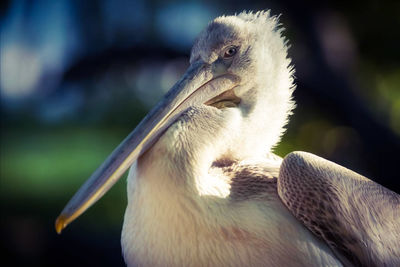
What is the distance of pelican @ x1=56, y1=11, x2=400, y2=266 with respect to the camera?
1710 millimetres

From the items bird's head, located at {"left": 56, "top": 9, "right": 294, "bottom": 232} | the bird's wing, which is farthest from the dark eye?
the bird's wing

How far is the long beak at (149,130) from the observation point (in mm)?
1643

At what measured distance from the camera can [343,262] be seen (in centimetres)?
177

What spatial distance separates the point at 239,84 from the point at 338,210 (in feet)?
1.79

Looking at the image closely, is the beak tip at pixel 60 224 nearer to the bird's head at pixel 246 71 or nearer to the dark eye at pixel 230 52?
the bird's head at pixel 246 71

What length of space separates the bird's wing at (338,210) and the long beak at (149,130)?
36 centimetres

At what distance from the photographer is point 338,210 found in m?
1.73

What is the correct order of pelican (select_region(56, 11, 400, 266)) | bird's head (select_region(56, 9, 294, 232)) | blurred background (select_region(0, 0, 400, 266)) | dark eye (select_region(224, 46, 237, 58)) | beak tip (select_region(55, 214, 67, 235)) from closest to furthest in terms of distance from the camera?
beak tip (select_region(55, 214, 67, 235)) < pelican (select_region(56, 11, 400, 266)) < bird's head (select_region(56, 9, 294, 232)) < dark eye (select_region(224, 46, 237, 58)) < blurred background (select_region(0, 0, 400, 266))

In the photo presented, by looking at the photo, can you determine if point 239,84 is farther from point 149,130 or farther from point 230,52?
point 149,130

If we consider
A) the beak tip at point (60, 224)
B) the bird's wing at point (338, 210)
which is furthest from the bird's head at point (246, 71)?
the beak tip at point (60, 224)

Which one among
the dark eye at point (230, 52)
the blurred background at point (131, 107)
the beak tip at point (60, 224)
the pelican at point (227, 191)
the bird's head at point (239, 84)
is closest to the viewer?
the beak tip at point (60, 224)

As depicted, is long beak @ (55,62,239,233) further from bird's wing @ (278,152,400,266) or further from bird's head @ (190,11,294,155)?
bird's wing @ (278,152,400,266)

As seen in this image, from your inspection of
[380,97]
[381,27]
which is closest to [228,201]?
[380,97]

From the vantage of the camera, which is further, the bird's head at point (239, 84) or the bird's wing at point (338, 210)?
the bird's head at point (239, 84)
